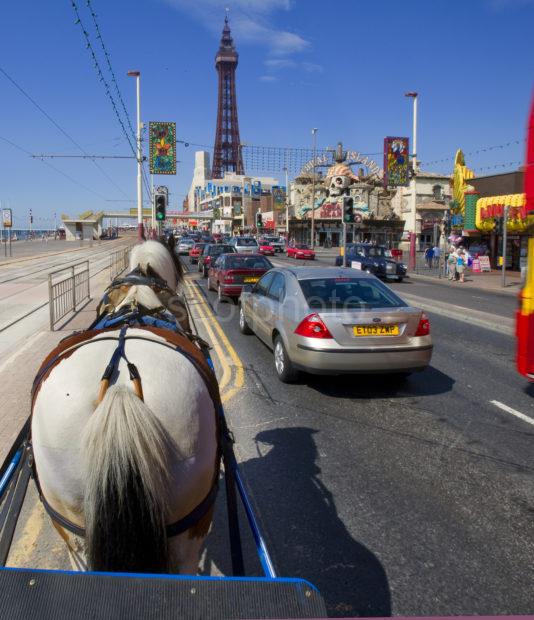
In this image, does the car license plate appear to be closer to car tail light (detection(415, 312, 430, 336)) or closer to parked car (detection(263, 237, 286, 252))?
car tail light (detection(415, 312, 430, 336))

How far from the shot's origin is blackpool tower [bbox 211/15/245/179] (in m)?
150

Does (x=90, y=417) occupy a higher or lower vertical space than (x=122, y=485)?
higher

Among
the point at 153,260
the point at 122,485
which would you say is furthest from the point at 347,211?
the point at 122,485

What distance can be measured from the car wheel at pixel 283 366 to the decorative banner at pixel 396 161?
2332 centimetres

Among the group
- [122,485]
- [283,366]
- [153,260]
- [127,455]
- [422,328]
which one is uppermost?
[153,260]

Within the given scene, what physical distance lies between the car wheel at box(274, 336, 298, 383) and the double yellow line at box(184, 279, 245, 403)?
54 centimetres

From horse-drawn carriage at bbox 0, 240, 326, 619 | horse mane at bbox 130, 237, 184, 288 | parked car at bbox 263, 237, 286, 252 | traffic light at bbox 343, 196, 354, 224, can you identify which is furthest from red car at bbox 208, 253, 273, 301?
parked car at bbox 263, 237, 286, 252

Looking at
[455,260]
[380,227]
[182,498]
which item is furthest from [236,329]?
[380,227]

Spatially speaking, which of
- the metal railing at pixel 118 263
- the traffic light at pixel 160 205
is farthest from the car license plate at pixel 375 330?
the metal railing at pixel 118 263

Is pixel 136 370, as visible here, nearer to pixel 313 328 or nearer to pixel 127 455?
pixel 127 455

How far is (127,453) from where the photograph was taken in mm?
1955

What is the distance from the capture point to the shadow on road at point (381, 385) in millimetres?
6766

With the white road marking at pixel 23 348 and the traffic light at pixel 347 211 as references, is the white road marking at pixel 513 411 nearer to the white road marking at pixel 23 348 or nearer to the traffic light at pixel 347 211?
the white road marking at pixel 23 348

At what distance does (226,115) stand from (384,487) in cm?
15655
